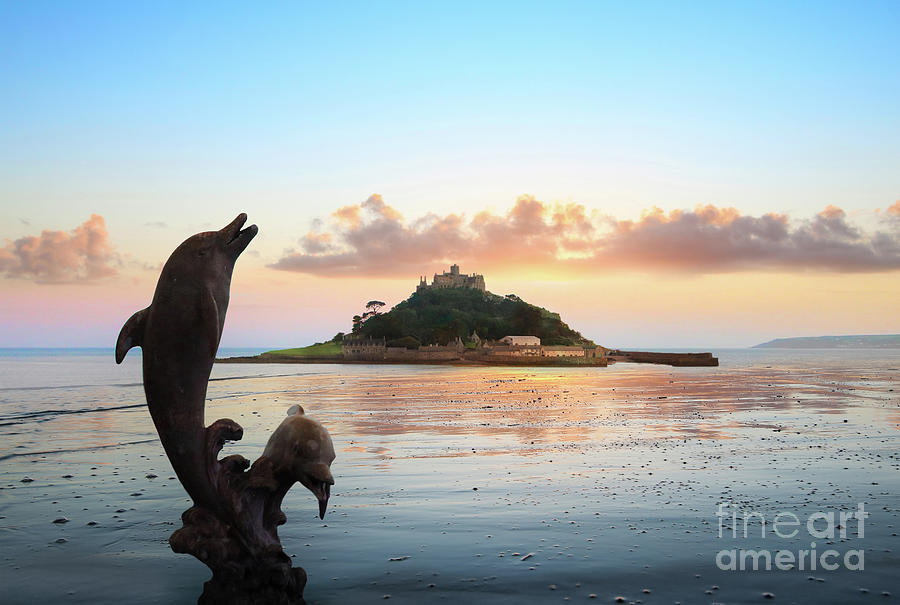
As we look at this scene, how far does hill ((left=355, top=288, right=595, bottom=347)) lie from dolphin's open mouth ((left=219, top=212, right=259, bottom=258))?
155 meters

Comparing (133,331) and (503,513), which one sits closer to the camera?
(133,331)

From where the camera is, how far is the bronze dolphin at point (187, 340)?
543 cm

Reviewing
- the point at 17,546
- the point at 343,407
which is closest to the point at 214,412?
the point at 343,407

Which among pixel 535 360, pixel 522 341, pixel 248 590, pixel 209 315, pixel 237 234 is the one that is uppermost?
pixel 237 234

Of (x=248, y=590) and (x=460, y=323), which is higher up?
(x=460, y=323)

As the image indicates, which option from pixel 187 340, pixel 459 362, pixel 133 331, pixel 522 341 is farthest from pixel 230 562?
pixel 522 341

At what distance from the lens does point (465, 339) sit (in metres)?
162

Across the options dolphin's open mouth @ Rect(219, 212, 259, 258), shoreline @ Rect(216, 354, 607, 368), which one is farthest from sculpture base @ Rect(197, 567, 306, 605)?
shoreline @ Rect(216, 354, 607, 368)

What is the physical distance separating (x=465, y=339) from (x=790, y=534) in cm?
15432

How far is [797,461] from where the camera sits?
44.4 feet

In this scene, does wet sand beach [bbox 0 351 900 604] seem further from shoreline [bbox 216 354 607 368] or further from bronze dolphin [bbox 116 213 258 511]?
shoreline [bbox 216 354 607 368]

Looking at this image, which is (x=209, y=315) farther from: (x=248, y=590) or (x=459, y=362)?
(x=459, y=362)

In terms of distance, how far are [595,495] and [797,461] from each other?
223 inches

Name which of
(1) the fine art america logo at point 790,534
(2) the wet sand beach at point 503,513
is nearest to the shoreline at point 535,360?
(2) the wet sand beach at point 503,513
